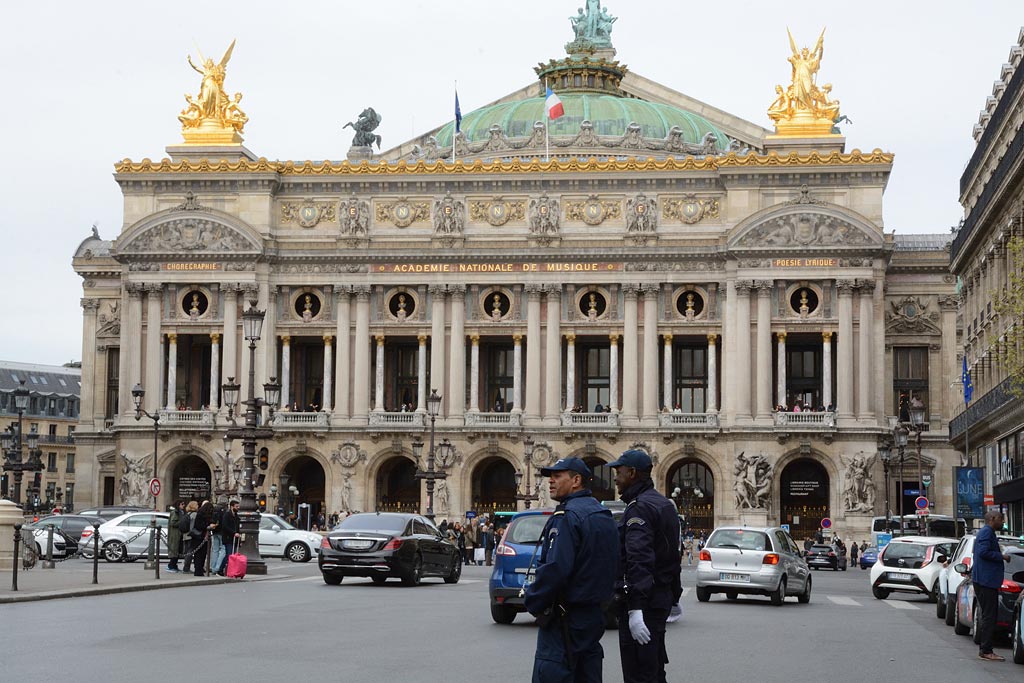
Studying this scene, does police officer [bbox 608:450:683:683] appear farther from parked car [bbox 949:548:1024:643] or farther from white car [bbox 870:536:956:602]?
white car [bbox 870:536:956:602]

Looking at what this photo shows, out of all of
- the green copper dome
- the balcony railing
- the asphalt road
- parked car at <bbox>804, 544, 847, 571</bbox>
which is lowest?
parked car at <bbox>804, 544, 847, 571</bbox>

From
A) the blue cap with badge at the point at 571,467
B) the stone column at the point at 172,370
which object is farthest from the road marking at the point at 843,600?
the stone column at the point at 172,370

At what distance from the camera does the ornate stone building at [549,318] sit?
84.5 m

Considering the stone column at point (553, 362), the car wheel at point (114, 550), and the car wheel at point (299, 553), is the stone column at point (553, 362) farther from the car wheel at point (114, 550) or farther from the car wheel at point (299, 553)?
the car wheel at point (114, 550)

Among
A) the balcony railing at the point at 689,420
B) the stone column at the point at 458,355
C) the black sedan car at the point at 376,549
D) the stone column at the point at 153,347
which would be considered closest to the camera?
the black sedan car at the point at 376,549

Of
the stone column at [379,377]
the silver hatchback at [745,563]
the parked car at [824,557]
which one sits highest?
the stone column at [379,377]

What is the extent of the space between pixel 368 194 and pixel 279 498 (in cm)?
1670

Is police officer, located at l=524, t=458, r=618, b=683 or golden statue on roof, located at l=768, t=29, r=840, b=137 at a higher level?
golden statue on roof, located at l=768, t=29, r=840, b=137

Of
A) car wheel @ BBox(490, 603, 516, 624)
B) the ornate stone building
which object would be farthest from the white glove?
the ornate stone building

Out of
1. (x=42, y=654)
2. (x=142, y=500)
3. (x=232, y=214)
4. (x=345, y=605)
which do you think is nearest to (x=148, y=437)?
(x=142, y=500)

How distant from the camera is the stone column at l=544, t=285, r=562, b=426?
3393 inches

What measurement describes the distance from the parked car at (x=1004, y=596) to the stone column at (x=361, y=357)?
61.2m

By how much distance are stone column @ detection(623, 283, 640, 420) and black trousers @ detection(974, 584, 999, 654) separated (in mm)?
61627

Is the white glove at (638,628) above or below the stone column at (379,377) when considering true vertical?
below
